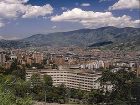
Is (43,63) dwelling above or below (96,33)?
below

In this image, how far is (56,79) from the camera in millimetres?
24828

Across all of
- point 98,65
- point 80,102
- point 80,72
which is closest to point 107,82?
point 80,102

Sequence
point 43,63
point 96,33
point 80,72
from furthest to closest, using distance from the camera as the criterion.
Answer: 1. point 96,33
2. point 43,63
3. point 80,72

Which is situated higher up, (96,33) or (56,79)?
(96,33)

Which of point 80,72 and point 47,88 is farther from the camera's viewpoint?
point 80,72

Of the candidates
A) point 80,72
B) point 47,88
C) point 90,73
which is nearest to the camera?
point 47,88

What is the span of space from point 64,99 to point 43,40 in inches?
3840

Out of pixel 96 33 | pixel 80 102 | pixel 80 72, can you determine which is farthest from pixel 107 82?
pixel 96 33

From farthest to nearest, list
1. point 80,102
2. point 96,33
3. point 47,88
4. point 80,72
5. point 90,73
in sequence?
point 96,33, point 80,72, point 90,73, point 47,88, point 80,102

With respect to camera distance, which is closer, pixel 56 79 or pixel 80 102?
pixel 80 102

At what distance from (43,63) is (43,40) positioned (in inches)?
3299

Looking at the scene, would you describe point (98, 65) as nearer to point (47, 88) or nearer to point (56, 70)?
point (56, 70)

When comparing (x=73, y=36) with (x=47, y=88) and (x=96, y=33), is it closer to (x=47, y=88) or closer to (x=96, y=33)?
(x=96, y=33)

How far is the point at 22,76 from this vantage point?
22.7 metres
